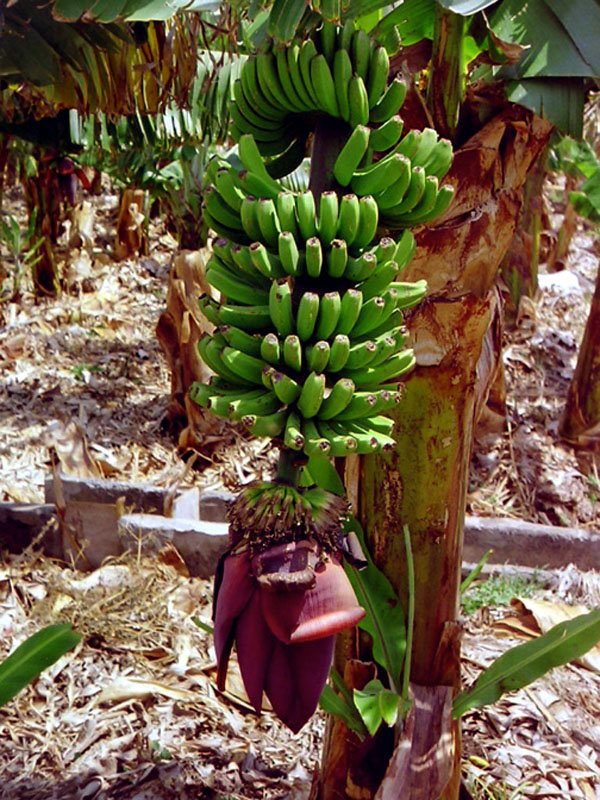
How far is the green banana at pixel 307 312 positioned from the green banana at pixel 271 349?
0.03 metres

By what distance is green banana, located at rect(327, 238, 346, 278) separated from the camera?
765mm

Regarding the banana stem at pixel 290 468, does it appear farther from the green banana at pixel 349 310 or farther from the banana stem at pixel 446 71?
the banana stem at pixel 446 71

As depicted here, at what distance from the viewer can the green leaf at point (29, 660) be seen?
135cm

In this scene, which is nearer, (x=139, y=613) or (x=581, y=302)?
(x=139, y=613)

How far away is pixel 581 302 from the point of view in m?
5.50

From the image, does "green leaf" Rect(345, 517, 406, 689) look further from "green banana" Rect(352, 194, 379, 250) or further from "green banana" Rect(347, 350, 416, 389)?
"green banana" Rect(352, 194, 379, 250)

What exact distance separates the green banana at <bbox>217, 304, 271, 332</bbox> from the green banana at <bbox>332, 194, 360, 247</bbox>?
115mm

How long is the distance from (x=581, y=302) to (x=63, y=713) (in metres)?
4.69

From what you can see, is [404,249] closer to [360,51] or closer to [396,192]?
[396,192]

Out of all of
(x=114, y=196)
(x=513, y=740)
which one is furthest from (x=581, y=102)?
(x=114, y=196)

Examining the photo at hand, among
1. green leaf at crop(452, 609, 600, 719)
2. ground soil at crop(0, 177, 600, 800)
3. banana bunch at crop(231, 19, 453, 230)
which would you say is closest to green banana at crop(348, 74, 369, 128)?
banana bunch at crop(231, 19, 453, 230)

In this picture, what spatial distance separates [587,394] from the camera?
3.73 meters

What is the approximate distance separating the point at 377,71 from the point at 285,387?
0.40 meters

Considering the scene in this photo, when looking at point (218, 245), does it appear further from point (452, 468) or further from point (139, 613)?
point (139, 613)
